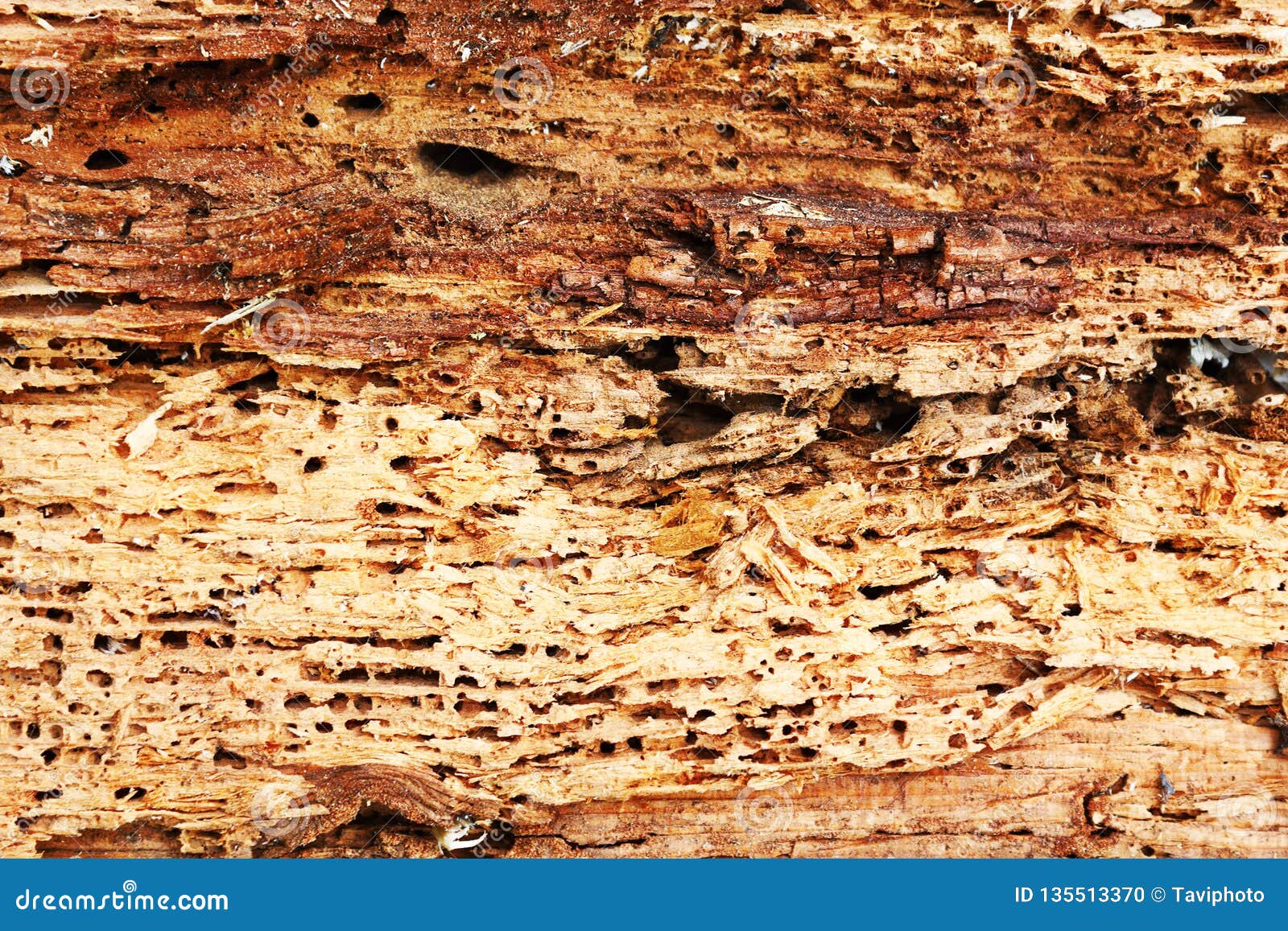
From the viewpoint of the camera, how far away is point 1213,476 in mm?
5398

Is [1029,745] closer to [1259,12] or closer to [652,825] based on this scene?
[652,825]

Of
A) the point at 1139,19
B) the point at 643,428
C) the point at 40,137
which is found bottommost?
the point at 643,428

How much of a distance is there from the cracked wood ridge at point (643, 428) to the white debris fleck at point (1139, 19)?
0.08 feet

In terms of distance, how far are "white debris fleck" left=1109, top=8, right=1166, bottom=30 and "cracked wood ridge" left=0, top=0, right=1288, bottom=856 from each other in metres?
0.02

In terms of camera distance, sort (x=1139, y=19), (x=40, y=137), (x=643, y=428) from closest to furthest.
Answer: (x=40, y=137) → (x=1139, y=19) → (x=643, y=428)

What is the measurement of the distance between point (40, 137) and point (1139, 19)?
5037 mm

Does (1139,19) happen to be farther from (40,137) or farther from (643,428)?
(40,137)

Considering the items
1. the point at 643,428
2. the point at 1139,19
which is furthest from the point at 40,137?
the point at 1139,19

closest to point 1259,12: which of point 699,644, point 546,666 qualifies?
point 699,644

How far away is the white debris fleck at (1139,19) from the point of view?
16.8 feet

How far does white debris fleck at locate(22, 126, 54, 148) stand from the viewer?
16.1 ft

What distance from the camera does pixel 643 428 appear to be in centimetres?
529

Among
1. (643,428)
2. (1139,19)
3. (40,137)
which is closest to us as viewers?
(40,137)

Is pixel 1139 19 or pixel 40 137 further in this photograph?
pixel 1139 19
